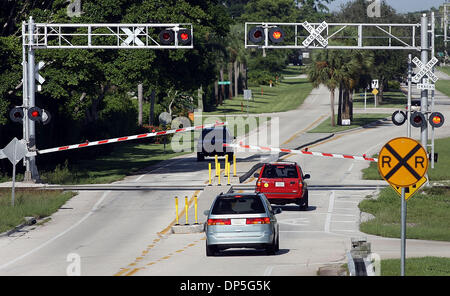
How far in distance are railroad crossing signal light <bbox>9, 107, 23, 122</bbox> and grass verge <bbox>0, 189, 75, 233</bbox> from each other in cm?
331

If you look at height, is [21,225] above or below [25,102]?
below

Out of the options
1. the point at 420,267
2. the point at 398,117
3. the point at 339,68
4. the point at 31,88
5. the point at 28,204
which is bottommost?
the point at 28,204

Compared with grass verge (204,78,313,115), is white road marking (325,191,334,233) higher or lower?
lower

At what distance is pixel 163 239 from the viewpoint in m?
26.5

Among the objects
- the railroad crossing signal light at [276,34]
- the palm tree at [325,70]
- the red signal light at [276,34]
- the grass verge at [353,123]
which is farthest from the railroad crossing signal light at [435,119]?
the palm tree at [325,70]

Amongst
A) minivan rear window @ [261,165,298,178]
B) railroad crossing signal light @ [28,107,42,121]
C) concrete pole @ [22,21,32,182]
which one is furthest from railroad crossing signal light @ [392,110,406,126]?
concrete pole @ [22,21,32,182]

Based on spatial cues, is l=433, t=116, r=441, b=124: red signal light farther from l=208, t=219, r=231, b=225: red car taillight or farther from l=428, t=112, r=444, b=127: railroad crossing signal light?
l=208, t=219, r=231, b=225: red car taillight

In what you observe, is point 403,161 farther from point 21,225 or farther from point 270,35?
point 270,35

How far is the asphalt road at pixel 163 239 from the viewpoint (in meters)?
20.4

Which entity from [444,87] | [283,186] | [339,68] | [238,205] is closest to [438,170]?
[283,186]

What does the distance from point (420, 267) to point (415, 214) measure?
44.2ft

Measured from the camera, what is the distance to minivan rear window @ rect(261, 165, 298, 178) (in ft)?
106
